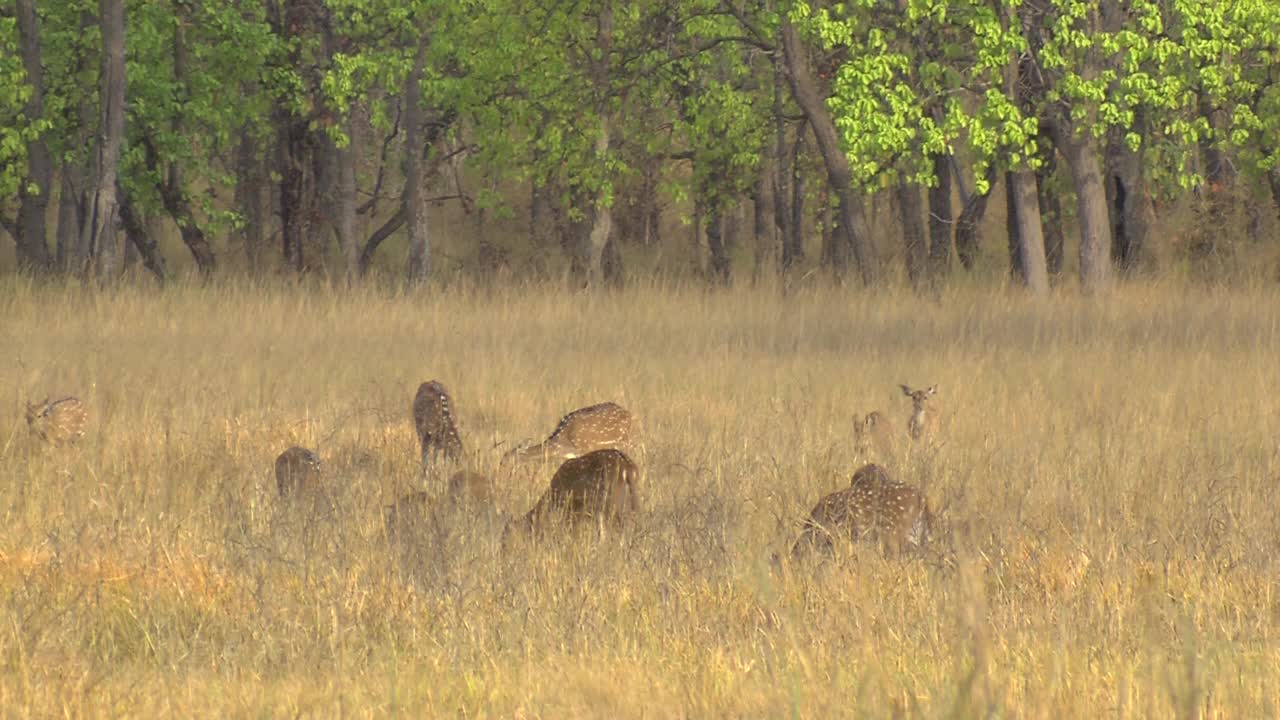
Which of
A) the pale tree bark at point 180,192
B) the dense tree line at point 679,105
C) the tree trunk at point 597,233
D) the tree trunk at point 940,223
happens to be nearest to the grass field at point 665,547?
the dense tree line at point 679,105

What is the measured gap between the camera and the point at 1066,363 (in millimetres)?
14086

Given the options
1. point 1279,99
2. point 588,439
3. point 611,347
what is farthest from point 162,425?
point 1279,99

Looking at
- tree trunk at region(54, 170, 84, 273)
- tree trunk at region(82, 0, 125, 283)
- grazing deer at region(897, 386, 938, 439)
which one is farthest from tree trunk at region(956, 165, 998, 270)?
grazing deer at region(897, 386, 938, 439)

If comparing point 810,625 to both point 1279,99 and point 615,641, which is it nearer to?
point 615,641

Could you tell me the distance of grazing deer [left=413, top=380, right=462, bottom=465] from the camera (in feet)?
31.7

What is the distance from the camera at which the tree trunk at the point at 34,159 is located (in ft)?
80.5

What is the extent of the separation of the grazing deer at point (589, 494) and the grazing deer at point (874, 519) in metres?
0.80

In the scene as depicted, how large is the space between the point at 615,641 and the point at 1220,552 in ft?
8.98

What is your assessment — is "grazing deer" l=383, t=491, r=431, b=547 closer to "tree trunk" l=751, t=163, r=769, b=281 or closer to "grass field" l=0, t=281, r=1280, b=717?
"grass field" l=0, t=281, r=1280, b=717

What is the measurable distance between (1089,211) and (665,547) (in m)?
15.7

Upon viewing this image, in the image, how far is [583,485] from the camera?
7.29 m

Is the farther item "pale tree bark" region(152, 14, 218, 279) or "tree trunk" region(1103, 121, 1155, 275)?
"pale tree bark" region(152, 14, 218, 279)

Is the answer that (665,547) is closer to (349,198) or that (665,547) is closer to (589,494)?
(589,494)

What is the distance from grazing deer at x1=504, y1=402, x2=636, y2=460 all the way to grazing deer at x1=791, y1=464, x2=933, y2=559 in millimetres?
2647
